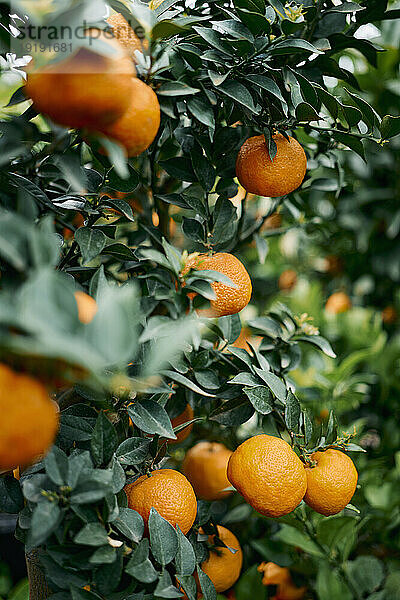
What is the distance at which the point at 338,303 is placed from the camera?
1.57 m

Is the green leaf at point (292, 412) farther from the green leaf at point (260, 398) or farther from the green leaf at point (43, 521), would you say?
the green leaf at point (43, 521)

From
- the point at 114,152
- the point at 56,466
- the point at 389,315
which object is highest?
the point at 114,152

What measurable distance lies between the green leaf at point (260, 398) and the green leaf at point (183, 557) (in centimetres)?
15

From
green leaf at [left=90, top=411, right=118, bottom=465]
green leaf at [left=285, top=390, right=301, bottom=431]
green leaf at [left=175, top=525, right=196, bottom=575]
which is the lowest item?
green leaf at [left=175, top=525, right=196, bottom=575]

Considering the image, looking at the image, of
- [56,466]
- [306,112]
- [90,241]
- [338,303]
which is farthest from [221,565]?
[338,303]

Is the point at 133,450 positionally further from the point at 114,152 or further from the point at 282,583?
the point at 282,583

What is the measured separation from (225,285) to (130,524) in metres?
0.25

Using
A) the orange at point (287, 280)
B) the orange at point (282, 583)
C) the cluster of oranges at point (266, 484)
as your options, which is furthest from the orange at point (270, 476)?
the orange at point (287, 280)

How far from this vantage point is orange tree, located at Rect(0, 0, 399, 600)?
336 millimetres

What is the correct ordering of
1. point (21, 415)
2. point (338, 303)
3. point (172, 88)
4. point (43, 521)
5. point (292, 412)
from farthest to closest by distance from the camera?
1. point (338, 303)
2. point (292, 412)
3. point (172, 88)
4. point (43, 521)
5. point (21, 415)

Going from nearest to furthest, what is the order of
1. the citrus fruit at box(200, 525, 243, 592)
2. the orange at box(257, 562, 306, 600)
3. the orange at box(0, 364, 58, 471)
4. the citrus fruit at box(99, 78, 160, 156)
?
the orange at box(0, 364, 58, 471), the citrus fruit at box(99, 78, 160, 156), the citrus fruit at box(200, 525, 243, 592), the orange at box(257, 562, 306, 600)

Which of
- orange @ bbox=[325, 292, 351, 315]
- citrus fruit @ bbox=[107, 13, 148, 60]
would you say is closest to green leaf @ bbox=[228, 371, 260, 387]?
citrus fruit @ bbox=[107, 13, 148, 60]

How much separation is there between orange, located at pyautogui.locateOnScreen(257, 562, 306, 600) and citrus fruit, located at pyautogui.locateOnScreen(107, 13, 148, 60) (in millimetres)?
809

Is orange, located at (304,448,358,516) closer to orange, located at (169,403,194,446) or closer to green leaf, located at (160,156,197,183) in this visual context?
orange, located at (169,403,194,446)
